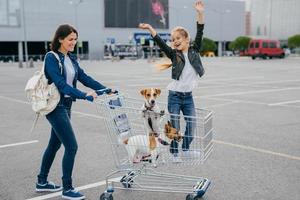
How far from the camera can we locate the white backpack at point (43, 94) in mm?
4465

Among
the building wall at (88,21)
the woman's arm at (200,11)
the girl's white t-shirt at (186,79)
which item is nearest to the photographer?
the girl's white t-shirt at (186,79)

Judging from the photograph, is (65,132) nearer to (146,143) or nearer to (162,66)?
(146,143)

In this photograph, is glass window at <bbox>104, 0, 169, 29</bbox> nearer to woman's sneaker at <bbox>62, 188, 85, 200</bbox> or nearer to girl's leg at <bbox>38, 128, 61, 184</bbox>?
girl's leg at <bbox>38, 128, 61, 184</bbox>

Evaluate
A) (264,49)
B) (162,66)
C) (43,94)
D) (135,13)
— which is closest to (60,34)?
(43,94)

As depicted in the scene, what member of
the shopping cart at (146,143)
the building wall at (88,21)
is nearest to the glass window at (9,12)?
the building wall at (88,21)

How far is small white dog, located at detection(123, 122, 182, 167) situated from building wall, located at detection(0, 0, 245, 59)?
6230 cm

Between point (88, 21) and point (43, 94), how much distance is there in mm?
74190

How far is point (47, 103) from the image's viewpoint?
4473mm

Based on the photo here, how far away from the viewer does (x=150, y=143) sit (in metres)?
4.27

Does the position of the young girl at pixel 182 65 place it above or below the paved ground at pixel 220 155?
above

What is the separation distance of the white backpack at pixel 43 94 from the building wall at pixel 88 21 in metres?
61.7

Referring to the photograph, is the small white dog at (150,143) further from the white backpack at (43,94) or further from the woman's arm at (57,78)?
the white backpack at (43,94)

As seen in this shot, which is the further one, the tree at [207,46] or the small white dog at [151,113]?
the tree at [207,46]

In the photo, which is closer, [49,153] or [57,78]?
[57,78]
